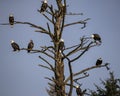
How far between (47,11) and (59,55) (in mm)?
2073

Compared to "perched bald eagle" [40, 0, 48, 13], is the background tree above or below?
below

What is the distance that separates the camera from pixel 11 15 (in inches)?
388

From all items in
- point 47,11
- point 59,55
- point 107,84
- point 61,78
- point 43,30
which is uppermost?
point 47,11

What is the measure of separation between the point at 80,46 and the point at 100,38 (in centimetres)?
178

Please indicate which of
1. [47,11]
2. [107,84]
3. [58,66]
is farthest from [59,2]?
[107,84]

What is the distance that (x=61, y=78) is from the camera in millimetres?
7992

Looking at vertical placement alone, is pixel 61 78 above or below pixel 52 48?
below

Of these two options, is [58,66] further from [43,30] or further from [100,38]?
[100,38]

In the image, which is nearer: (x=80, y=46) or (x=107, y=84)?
(x=80, y=46)

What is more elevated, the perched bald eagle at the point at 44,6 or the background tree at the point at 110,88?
the perched bald eagle at the point at 44,6

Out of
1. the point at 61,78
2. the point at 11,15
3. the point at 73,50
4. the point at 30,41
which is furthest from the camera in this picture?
the point at 30,41

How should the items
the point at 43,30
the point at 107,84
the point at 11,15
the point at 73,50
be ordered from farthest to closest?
the point at 107,84 → the point at 11,15 → the point at 43,30 → the point at 73,50

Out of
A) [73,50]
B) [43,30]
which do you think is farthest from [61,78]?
[43,30]

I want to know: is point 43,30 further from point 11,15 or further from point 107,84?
point 107,84
